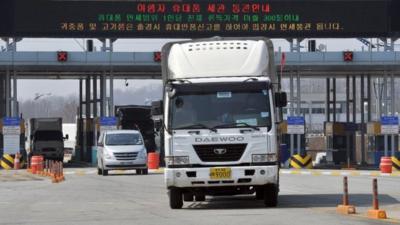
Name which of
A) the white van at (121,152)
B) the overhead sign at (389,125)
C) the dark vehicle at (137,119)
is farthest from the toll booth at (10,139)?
the overhead sign at (389,125)

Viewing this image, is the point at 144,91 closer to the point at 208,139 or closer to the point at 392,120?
the point at 392,120

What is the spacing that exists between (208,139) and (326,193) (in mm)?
7034

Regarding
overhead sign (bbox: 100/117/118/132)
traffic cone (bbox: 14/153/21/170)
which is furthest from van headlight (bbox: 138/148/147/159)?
traffic cone (bbox: 14/153/21/170)

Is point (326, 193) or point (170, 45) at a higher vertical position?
point (170, 45)

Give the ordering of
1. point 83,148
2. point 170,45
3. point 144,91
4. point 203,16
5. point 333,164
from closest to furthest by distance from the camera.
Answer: point 170,45 < point 203,16 < point 333,164 < point 83,148 < point 144,91

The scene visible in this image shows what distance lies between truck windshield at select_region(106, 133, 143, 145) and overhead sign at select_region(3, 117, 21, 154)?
11219mm

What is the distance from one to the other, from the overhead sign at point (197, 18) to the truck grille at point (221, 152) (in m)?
25.7

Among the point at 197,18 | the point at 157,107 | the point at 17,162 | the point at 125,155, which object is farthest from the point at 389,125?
the point at 157,107

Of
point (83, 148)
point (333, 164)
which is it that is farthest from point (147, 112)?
point (333, 164)

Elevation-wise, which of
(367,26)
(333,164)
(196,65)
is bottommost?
(333,164)

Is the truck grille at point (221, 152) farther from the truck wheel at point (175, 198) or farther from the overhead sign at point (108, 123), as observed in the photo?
the overhead sign at point (108, 123)

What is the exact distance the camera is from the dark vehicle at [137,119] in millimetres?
55188

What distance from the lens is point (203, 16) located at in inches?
1710

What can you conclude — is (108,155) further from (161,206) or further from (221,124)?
(221,124)
